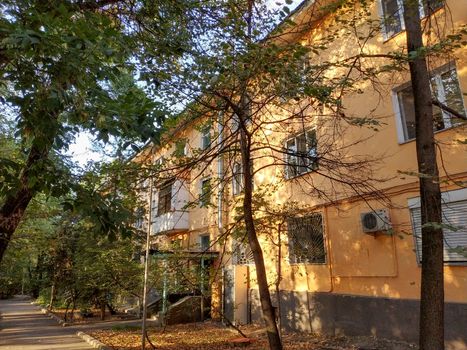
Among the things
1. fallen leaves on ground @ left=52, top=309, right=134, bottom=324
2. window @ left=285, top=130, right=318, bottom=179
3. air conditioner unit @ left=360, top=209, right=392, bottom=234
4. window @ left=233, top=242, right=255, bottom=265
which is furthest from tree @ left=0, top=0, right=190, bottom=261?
fallen leaves on ground @ left=52, top=309, right=134, bottom=324

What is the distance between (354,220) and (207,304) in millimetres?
7640

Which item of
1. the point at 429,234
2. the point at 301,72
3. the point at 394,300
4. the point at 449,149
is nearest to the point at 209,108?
the point at 301,72

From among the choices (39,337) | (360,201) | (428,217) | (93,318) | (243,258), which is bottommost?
(93,318)

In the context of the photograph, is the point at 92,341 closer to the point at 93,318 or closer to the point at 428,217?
the point at 93,318

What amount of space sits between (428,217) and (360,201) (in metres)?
5.35

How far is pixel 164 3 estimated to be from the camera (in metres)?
6.05

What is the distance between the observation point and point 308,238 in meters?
11.7

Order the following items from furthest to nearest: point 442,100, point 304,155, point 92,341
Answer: point 92,341 < point 442,100 < point 304,155

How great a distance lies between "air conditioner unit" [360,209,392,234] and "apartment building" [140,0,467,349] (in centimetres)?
3

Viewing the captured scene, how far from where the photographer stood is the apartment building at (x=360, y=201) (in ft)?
26.1

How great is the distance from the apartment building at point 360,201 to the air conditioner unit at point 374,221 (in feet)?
0.11

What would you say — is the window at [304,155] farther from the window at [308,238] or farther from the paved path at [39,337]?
the paved path at [39,337]

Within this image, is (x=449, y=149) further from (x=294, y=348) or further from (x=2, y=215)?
(x=2, y=215)

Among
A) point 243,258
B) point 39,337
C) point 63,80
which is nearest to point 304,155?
point 63,80
